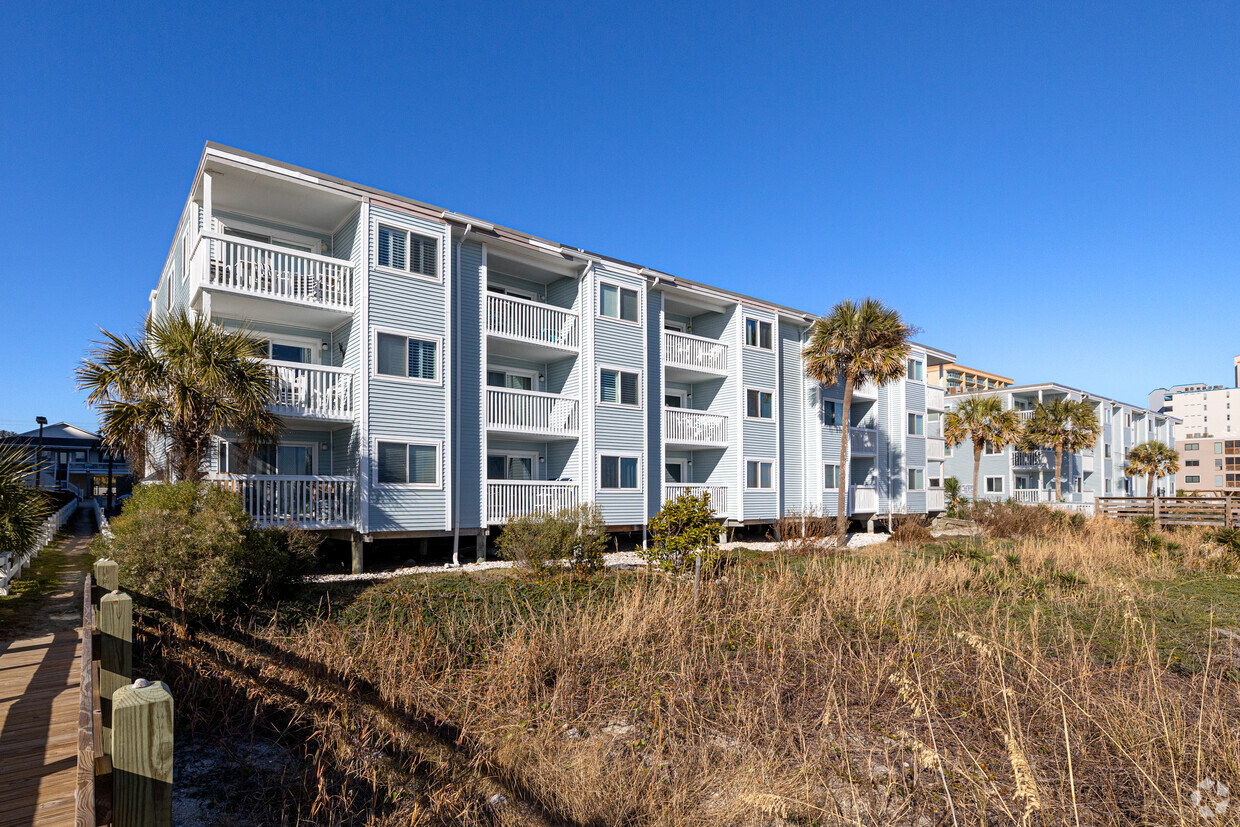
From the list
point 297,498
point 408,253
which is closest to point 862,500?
point 408,253

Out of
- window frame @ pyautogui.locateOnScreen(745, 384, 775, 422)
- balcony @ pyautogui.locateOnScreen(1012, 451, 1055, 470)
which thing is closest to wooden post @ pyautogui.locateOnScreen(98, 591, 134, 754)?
window frame @ pyautogui.locateOnScreen(745, 384, 775, 422)

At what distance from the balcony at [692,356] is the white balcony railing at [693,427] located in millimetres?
1472

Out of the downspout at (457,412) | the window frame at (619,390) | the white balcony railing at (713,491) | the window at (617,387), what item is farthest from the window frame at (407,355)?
the white balcony railing at (713,491)

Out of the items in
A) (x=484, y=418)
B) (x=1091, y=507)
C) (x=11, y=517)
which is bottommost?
(x=1091, y=507)

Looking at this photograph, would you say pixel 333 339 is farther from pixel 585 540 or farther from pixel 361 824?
pixel 361 824

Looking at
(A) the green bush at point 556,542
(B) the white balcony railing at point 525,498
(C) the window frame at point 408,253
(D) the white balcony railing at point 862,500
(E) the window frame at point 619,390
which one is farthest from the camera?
(D) the white balcony railing at point 862,500

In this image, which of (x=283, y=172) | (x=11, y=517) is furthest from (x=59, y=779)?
(x=283, y=172)

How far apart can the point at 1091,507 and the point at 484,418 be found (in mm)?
43956

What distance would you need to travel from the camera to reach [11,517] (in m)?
9.56

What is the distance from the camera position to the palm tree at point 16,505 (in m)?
9.52

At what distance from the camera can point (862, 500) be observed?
32688 millimetres

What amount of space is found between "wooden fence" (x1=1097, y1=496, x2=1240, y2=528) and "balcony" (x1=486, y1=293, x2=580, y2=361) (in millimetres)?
23709

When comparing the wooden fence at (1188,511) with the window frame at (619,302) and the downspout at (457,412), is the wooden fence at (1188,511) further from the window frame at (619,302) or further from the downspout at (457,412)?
the downspout at (457,412)

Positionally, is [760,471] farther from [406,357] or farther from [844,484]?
[406,357]
